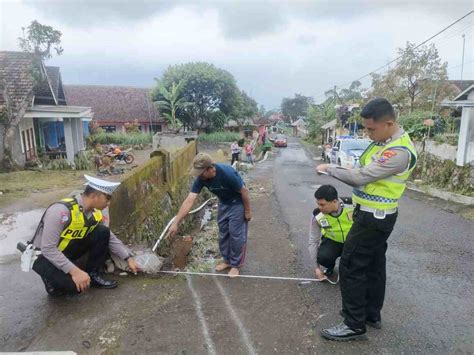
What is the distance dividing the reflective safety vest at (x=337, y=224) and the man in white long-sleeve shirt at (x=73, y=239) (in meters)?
2.17

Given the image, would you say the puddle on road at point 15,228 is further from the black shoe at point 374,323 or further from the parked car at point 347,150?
the parked car at point 347,150

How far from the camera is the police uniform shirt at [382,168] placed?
8.44 feet

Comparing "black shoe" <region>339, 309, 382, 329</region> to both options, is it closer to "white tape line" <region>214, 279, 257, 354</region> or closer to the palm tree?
"white tape line" <region>214, 279, 257, 354</region>

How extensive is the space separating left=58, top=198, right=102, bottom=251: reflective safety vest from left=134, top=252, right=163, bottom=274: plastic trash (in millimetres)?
731

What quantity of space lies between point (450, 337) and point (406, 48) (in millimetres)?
21664

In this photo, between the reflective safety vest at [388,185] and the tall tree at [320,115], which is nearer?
the reflective safety vest at [388,185]

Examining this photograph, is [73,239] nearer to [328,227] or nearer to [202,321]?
[202,321]

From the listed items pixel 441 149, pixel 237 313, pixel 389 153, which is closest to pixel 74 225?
pixel 237 313

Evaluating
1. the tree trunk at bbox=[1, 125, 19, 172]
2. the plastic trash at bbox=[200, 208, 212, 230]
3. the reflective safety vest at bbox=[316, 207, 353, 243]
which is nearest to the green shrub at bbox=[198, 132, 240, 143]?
the tree trunk at bbox=[1, 125, 19, 172]

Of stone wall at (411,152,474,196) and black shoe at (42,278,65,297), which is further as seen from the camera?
stone wall at (411,152,474,196)

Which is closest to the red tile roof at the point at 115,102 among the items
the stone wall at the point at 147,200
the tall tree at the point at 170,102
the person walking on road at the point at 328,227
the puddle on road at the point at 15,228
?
the tall tree at the point at 170,102

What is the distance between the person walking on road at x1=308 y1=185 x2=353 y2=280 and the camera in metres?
3.74

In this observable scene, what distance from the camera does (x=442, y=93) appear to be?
21.9 m

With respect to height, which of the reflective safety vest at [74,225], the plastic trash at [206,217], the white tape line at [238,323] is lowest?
the plastic trash at [206,217]
